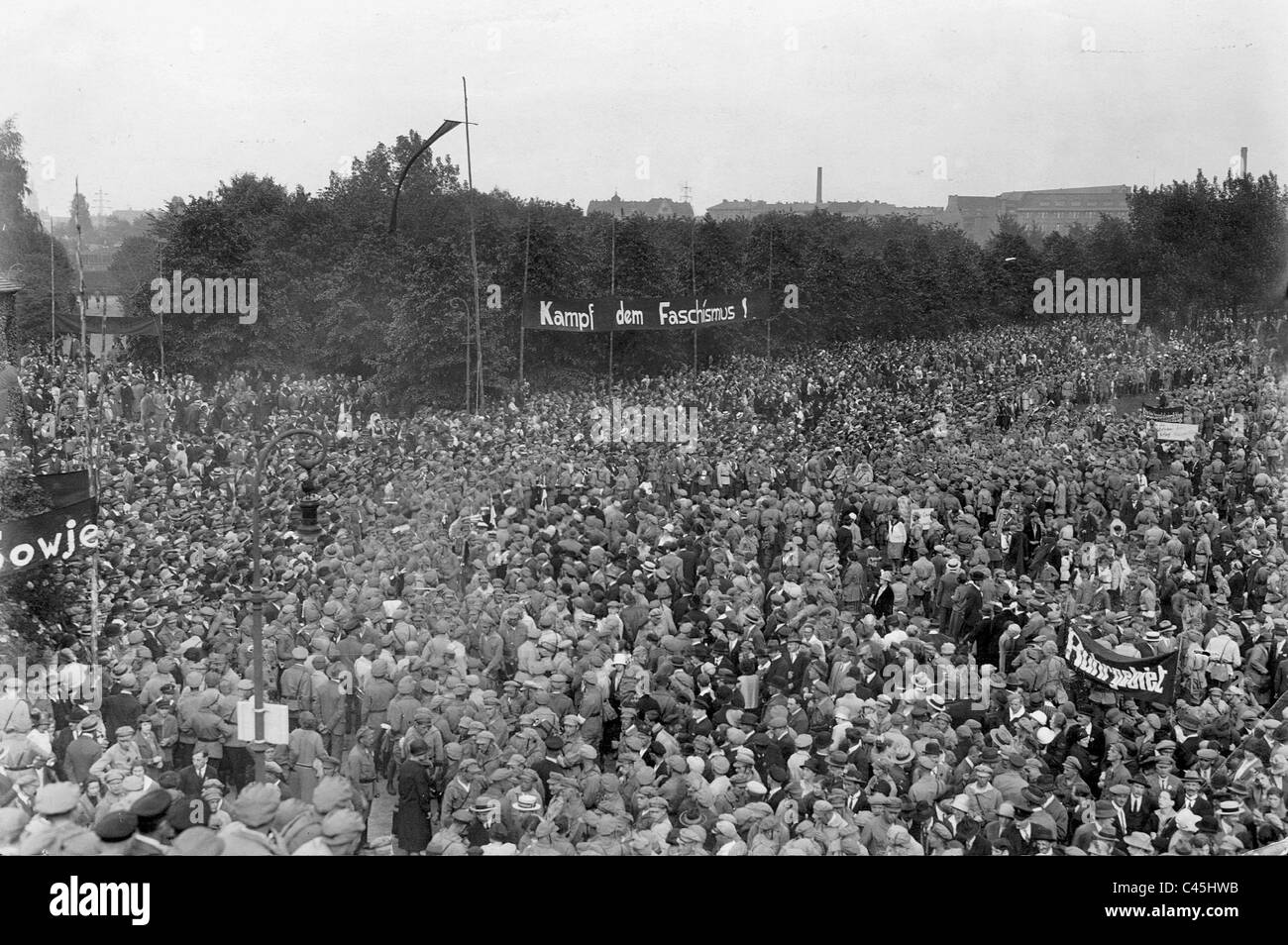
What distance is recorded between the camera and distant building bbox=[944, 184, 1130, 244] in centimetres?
5150

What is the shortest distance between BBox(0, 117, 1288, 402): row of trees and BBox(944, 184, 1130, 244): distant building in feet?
17.9

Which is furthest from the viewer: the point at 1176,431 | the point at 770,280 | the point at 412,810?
the point at 770,280

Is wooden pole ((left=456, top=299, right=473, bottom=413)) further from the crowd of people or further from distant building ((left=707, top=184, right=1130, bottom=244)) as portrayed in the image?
distant building ((left=707, top=184, right=1130, bottom=244))

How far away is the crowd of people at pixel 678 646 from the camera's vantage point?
9.64 meters

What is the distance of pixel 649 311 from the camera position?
27234 millimetres

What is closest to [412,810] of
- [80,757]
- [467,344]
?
[80,757]

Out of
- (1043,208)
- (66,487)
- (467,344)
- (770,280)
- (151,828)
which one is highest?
(1043,208)

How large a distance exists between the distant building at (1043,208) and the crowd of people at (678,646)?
2616 centimetres

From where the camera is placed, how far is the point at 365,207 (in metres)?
42.2

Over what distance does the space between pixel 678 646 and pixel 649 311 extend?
15.0 m

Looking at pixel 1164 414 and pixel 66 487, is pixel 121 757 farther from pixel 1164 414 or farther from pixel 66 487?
pixel 1164 414

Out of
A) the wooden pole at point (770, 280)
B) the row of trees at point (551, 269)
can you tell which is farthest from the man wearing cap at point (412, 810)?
the wooden pole at point (770, 280)
